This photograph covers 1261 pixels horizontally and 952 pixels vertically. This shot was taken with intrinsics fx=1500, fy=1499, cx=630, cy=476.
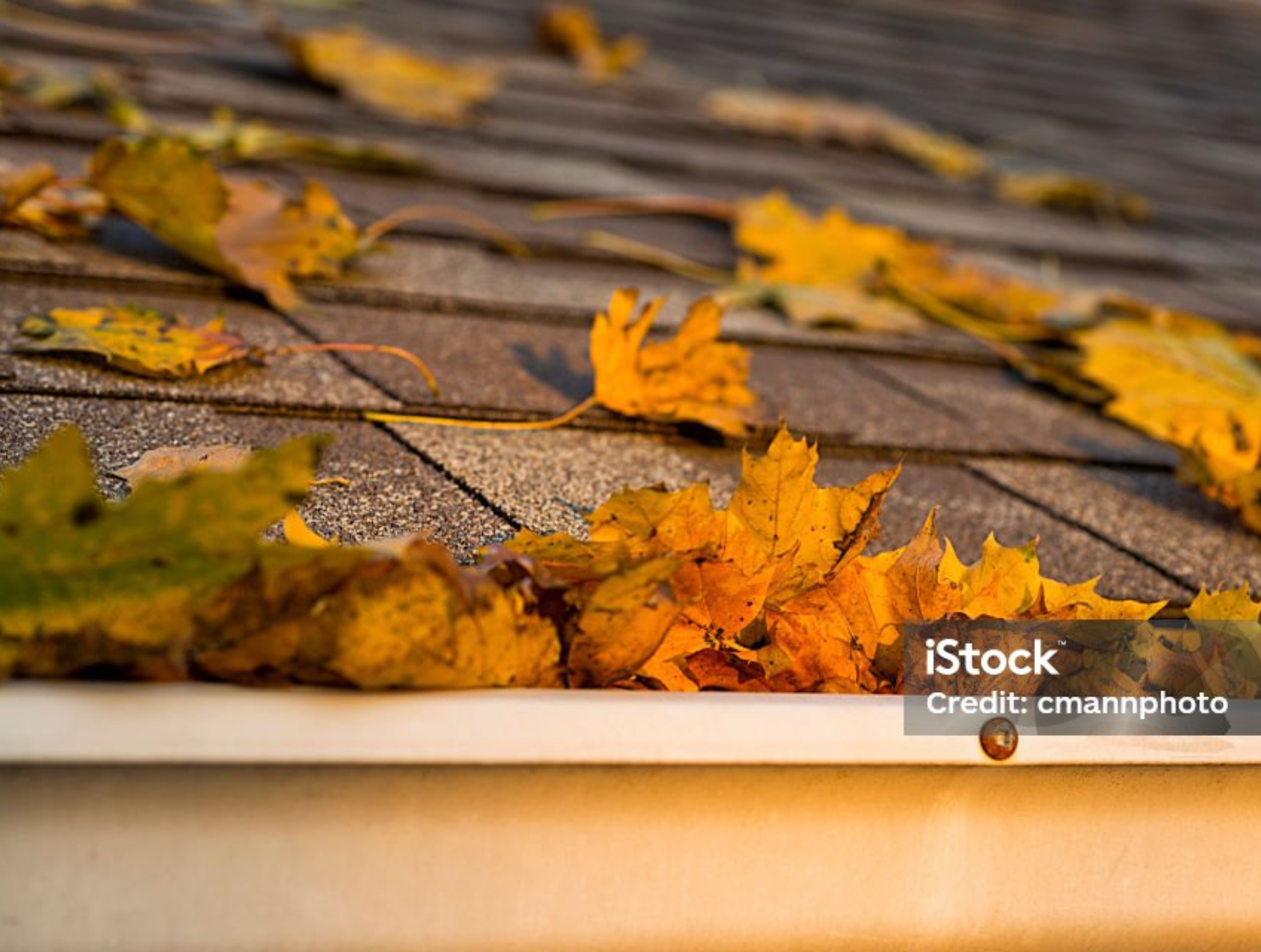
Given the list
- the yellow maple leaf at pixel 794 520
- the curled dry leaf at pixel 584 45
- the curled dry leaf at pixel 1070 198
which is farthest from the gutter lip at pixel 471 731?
the curled dry leaf at pixel 584 45

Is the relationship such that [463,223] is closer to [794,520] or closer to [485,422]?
[485,422]

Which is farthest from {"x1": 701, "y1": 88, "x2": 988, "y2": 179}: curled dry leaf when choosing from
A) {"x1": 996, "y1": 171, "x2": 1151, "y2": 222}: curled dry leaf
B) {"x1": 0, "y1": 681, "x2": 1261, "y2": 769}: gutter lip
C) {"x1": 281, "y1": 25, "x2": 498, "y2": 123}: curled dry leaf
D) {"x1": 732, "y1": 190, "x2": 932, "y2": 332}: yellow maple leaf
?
{"x1": 0, "y1": 681, "x2": 1261, "y2": 769}: gutter lip

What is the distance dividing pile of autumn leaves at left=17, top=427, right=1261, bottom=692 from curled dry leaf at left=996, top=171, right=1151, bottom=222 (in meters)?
1.99

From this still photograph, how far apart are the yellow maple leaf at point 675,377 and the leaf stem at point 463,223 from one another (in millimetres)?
480

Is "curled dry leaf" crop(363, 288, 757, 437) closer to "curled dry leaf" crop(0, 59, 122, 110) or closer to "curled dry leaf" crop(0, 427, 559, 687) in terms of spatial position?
"curled dry leaf" crop(0, 427, 559, 687)

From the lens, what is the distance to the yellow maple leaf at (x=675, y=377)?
1190 millimetres

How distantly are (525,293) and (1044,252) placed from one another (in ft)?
3.64

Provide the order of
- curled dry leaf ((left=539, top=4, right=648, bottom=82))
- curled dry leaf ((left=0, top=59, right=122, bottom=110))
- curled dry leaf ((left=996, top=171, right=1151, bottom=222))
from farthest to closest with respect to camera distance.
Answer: curled dry leaf ((left=539, top=4, right=648, bottom=82)) → curled dry leaf ((left=996, top=171, right=1151, bottom=222)) → curled dry leaf ((left=0, top=59, right=122, bottom=110))

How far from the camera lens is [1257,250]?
2.75 m

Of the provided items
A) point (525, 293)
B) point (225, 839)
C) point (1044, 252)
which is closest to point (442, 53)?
point (1044, 252)

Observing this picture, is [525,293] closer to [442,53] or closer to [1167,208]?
[442,53]

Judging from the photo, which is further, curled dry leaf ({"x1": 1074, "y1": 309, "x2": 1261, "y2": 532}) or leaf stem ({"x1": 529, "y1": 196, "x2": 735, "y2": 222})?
leaf stem ({"x1": 529, "y1": 196, "x2": 735, "y2": 222})

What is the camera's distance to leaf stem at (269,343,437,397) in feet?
3.95

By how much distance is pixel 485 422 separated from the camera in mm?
1186
